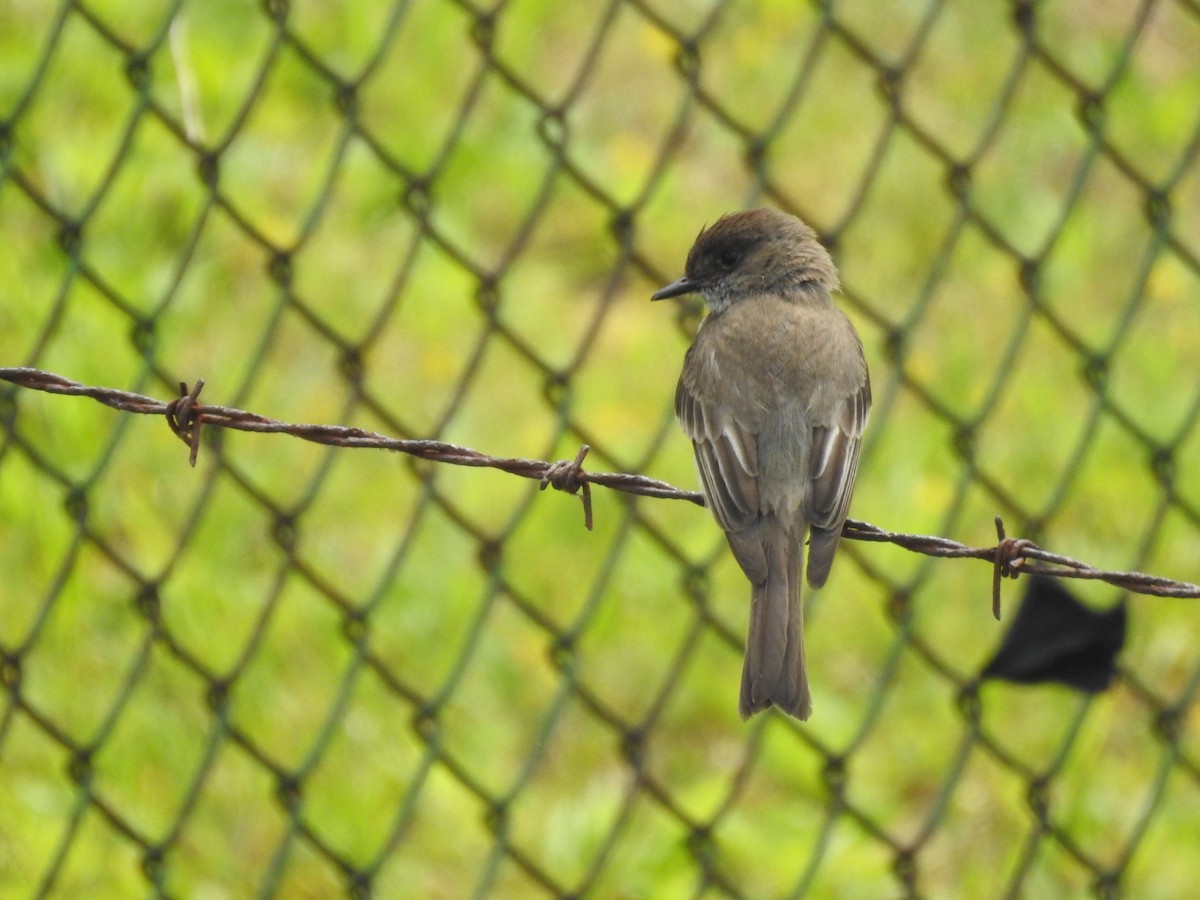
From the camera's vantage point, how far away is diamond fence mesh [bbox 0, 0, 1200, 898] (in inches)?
168

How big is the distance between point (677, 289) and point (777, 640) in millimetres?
1221

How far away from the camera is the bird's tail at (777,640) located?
144 inches

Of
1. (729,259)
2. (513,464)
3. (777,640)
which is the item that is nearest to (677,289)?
(729,259)

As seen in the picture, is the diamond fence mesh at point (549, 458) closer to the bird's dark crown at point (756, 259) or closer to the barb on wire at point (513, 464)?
the bird's dark crown at point (756, 259)

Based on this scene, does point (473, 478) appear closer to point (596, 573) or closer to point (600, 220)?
point (596, 573)

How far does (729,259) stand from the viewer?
4.74 m

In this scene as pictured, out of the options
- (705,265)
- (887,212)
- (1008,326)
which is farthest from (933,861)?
(887,212)

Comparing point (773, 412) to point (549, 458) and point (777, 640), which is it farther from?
point (777, 640)

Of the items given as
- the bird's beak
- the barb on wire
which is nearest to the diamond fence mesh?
the bird's beak

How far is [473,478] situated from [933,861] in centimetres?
204

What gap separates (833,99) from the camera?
7883 millimetres

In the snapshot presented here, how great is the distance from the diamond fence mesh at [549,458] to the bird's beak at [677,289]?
0.37ft

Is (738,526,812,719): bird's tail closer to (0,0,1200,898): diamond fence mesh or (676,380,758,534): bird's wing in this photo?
(676,380,758,534): bird's wing

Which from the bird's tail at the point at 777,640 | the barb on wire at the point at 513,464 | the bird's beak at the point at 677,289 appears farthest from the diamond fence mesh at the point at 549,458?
the barb on wire at the point at 513,464
